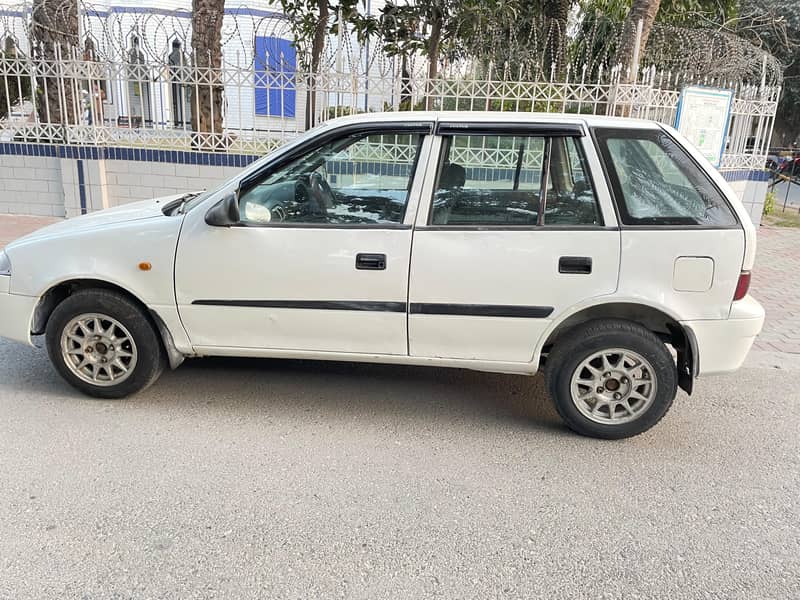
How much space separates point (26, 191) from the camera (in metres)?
9.58

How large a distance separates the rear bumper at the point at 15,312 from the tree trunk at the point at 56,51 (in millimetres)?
6086

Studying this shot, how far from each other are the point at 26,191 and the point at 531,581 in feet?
31.3

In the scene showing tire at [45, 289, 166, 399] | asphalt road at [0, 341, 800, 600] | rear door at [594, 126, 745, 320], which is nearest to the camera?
asphalt road at [0, 341, 800, 600]

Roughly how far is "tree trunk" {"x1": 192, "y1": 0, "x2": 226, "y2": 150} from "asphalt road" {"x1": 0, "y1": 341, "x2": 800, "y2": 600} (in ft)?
17.1

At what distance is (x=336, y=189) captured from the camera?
157 inches

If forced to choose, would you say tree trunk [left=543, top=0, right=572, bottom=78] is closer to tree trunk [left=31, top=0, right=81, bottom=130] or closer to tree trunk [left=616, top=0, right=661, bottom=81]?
tree trunk [left=616, top=0, right=661, bottom=81]

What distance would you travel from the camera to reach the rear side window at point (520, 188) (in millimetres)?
3709

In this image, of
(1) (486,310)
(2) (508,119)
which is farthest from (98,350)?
(2) (508,119)

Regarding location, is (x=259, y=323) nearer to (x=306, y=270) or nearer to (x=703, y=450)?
(x=306, y=270)

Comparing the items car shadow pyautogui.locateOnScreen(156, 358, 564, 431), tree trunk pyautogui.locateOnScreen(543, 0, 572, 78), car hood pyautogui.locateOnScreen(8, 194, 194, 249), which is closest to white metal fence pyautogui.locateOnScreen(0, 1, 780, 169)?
tree trunk pyautogui.locateOnScreen(543, 0, 572, 78)

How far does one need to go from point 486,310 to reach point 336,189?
118 centimetres

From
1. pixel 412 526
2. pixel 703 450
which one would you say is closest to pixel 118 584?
pixel 412 526

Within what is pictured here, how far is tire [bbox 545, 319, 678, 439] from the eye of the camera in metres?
3.71

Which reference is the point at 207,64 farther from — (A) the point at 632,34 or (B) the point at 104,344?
(B) the point at 104,344
